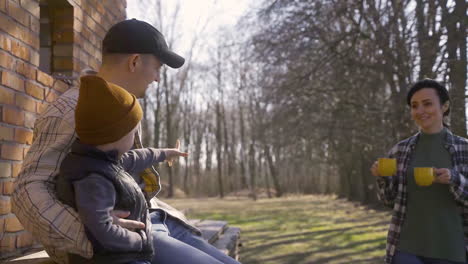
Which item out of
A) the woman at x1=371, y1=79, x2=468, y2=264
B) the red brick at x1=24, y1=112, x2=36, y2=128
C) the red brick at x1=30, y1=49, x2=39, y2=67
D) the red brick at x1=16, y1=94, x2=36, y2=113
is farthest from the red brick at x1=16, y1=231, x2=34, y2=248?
the woman at x1=371, y1=79, x2=468, y2=264

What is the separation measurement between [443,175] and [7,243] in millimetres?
2949

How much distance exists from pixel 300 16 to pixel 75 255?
10887 mm

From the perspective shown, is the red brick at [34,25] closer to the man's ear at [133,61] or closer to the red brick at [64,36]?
the red brick at [64,36]

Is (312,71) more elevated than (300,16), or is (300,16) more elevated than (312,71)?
(300,16)

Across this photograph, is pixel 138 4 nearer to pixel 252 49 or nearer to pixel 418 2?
pixel 252 49

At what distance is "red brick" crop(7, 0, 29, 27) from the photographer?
318cm

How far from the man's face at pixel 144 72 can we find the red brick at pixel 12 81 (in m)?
1.21

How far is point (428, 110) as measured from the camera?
337cm

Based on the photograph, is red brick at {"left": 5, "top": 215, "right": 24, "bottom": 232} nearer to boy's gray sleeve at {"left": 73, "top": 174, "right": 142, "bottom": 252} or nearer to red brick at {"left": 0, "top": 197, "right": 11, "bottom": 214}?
red brick at {"left": 0, "top": 197, "right": 11, "bottom": 214}

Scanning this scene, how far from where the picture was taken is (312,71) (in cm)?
1246

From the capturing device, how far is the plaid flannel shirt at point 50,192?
6.21 ft

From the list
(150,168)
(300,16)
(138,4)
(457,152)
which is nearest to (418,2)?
(300,16)

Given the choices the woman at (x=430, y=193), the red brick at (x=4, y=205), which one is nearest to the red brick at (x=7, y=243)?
the red brick at (x=4, y=205)

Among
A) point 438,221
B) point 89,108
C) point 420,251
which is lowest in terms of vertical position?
point 420,251
